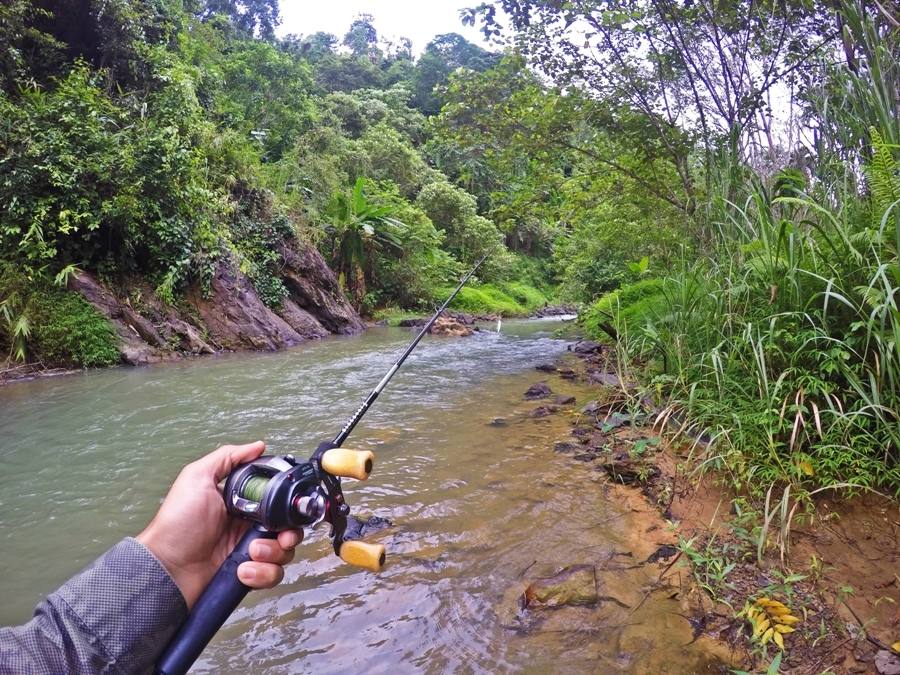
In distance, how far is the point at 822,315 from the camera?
2.37 metres

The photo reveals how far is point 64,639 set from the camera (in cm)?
88

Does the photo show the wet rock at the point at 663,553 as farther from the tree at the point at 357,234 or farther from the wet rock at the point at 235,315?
the tree at the point at 357,234

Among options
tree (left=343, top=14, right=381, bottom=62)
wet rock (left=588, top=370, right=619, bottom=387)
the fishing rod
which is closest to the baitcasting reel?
the fishing rod

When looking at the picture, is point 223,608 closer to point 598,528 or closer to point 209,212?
point 598,528

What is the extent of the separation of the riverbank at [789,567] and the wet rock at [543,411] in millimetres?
1799

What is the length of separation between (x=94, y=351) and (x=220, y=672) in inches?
292

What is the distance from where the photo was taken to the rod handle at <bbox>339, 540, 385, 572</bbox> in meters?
1.08

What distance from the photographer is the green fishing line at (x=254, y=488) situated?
3.61 ft

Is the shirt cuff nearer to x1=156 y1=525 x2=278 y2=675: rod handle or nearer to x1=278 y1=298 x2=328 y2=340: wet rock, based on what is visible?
x1=156 y1=525 x2=278 y2=675: rod handle

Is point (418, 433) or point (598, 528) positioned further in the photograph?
point (418, 433)

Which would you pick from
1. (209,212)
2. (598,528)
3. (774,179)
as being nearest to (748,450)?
(598,528)

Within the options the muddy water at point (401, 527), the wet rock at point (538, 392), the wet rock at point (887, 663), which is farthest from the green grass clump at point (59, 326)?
the wet rock at point (887, 663)

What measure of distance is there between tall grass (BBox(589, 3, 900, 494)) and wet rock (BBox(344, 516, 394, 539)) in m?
1.66

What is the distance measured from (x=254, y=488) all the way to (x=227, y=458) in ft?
0.49
